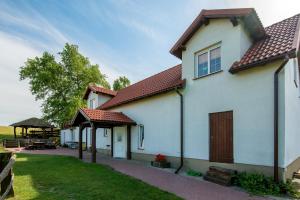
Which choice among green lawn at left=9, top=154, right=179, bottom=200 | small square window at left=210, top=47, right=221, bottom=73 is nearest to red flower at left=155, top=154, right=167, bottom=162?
green lawn at left=9, top=154, right=179, bottom=200

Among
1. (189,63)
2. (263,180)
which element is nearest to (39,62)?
(189,63)

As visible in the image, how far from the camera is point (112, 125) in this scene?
15359mm

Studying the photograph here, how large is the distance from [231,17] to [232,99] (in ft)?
10.6

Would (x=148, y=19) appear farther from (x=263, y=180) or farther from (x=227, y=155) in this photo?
(x=263, y=180)

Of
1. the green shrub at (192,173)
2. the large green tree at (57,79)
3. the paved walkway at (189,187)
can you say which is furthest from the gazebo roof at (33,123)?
the green shrub at (192,173)

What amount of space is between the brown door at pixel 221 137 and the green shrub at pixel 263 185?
1098 mm

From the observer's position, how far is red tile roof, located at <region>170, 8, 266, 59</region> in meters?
8.54

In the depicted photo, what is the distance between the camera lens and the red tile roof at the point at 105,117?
1312cm

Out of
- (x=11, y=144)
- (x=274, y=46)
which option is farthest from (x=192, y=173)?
(x=11, y=144)

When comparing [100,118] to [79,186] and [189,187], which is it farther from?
[189,187]

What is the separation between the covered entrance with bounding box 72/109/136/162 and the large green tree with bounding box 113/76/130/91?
62.1ft

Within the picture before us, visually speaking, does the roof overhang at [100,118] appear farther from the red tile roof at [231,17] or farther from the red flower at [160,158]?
the red tile roof at [231,17]

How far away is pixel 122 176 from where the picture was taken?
905 centimetres

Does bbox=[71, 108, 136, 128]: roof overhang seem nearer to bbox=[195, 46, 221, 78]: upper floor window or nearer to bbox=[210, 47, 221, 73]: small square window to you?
bbox=[195, 46, 221, 78]: upper floor window
